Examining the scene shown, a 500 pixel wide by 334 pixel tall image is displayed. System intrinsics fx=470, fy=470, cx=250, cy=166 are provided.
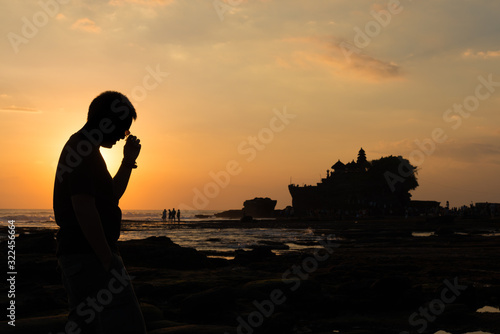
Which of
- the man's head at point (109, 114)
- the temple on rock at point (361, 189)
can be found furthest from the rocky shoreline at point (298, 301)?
the temple on rock at point (361, 189)

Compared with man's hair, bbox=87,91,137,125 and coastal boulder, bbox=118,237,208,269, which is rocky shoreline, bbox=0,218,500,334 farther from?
man's hair, bbox=87,91,137,125

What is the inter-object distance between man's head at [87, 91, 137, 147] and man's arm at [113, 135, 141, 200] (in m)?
0.38

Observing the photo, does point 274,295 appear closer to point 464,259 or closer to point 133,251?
point 133,251

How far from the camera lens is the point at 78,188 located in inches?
114

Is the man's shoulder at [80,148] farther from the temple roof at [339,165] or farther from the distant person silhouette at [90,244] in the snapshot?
the temple roof at [339,165]

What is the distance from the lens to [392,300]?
837cm

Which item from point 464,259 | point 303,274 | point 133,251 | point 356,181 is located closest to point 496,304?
point 303,274

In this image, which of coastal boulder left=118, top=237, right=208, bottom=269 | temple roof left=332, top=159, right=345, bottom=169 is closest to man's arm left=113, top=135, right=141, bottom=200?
coastal boulder left=118, top=237, right=208, bottom=269

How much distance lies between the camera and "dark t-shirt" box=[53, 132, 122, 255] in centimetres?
293

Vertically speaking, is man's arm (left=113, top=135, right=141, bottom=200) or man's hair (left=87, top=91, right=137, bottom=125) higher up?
man's hair (left=87, top=91, right=137, bottom=125)

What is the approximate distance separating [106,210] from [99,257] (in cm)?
34

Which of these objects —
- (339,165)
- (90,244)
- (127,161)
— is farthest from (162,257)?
(339,165)

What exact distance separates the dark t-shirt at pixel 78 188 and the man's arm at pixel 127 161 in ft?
1.42

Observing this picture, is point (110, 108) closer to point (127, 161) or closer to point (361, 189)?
point (127, 161)
